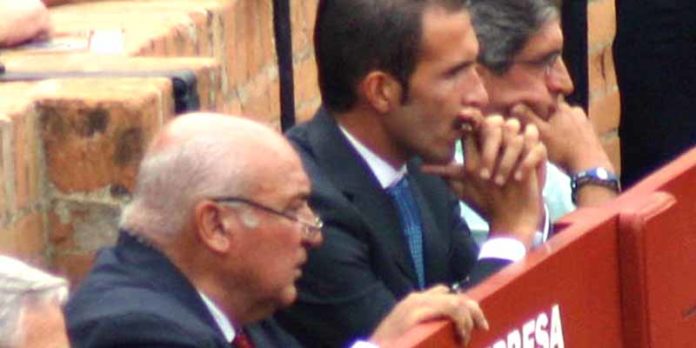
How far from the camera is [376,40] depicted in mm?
4262

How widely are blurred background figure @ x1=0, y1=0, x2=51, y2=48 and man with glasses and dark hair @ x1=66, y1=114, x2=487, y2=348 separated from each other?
1.26 meters

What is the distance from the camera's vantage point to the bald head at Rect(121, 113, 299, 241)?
3693 millimetres

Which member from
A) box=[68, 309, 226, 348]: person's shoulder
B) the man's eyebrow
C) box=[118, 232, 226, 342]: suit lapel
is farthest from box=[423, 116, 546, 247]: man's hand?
box=[68, 309, 226, 348]: person's shoulder

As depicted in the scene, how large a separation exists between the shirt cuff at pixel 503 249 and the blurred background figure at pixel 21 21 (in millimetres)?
1257

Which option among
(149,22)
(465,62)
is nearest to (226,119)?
(465,62)

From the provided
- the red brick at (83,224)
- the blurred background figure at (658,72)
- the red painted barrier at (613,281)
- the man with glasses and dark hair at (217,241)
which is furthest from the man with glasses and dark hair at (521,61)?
the man with glasses and dark hair at (217,241)

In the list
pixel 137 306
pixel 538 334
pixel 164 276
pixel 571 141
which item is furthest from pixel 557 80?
pixel 137 306

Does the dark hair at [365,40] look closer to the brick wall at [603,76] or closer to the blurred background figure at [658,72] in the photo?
the blurred background figure at [658,72]

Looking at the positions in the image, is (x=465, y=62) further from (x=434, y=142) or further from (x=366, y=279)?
(x=366, y=279)

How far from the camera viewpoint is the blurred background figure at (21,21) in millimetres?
4965

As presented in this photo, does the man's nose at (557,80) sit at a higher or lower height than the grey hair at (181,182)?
lower

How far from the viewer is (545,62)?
15.9 ft

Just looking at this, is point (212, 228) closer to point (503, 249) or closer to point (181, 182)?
point (181, 182)

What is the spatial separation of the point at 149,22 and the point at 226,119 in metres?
1.62
